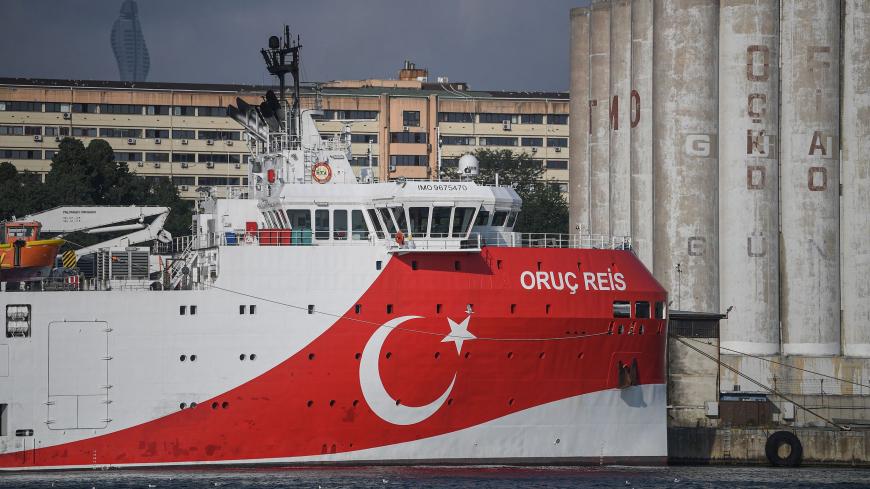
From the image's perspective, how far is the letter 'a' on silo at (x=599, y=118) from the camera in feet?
202

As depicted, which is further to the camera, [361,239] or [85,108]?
[85,108]

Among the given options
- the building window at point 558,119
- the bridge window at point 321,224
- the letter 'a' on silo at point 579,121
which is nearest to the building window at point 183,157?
the building window at point 558,119

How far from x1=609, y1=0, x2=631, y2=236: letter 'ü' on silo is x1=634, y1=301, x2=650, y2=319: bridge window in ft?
73.2

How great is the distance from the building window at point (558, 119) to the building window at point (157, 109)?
22.9 meters

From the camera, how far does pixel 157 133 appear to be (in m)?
84.1

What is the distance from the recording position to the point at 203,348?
112ft

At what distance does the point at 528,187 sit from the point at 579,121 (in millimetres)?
16672

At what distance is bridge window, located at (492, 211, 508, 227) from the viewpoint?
36.5 metres

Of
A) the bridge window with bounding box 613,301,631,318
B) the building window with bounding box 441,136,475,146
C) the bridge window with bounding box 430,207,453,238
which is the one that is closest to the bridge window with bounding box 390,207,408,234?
the bridge window with bounding box 430,207,453,238

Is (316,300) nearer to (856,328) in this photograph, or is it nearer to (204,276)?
(204,276)

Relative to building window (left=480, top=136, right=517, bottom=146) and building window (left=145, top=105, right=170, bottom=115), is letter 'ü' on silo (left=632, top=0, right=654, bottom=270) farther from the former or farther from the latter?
building window (left=145, top=105, right=170, bottom=115)

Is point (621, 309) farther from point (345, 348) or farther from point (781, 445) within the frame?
point (781, 445)

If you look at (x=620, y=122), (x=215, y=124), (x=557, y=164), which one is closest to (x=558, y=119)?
(x=557, y=164)

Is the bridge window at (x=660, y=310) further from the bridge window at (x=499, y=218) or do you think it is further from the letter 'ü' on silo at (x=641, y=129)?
the letter 'ü' on silo at (x=641, y=129)
